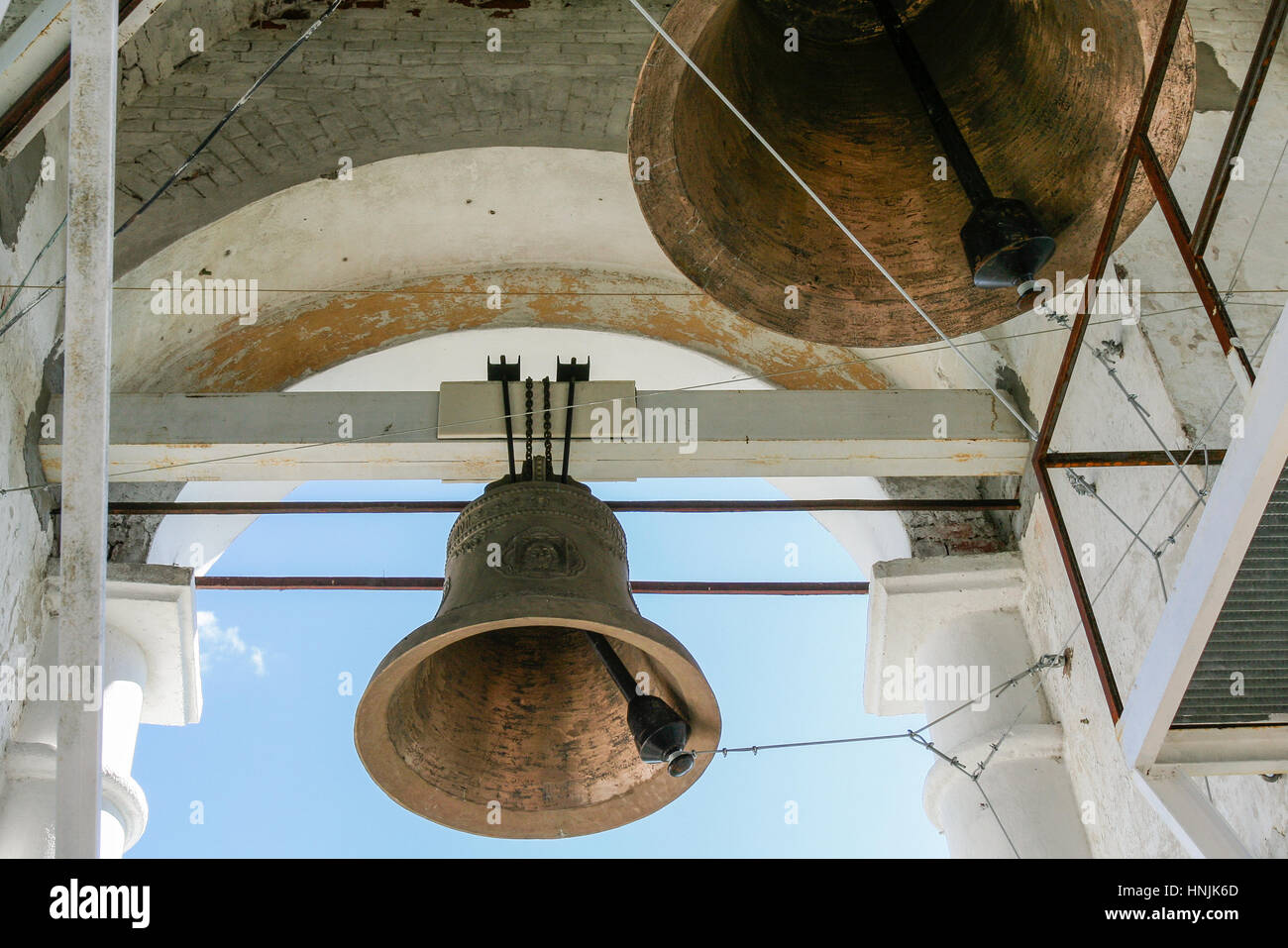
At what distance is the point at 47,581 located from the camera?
5371 millimetres

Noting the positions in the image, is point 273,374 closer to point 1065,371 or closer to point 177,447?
point 177,447

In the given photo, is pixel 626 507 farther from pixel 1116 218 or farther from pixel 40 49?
pixel 1116 218

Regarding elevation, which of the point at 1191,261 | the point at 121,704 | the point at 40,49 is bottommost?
the point at 121,704

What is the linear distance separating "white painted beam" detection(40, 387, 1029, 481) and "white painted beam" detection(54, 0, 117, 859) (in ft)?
9.35

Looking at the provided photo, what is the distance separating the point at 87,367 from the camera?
91.7 inches

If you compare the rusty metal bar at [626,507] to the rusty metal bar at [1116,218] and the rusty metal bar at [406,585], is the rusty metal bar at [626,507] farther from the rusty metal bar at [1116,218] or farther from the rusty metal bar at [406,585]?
the rusty metal bar at [1116,218]

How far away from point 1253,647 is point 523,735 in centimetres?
222

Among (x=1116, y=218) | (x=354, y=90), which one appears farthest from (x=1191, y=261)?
(x=354, y=90)

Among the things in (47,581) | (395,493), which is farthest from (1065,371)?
(395,493)

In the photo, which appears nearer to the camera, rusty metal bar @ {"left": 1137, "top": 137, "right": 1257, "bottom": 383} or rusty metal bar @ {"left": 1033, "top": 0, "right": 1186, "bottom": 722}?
rusty metal bar @ {"left": 1137, "top": 137, "right": 1257, "bottom": 383}

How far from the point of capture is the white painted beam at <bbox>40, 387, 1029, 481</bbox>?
5.21 metres

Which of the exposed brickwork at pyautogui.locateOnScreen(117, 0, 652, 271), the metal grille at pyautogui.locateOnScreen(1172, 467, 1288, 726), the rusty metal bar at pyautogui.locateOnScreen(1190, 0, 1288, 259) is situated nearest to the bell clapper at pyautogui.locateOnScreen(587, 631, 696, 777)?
the metal grille at pyautogui.locateOnScreen(1172, 467, 1288, 726)

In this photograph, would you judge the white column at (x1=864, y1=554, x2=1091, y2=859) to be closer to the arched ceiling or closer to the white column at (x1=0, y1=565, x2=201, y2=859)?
the arched ceiling
